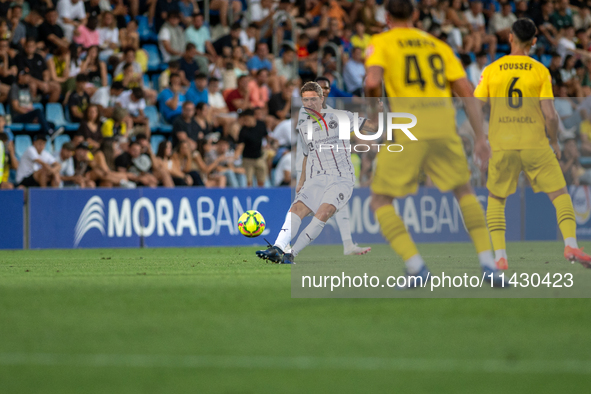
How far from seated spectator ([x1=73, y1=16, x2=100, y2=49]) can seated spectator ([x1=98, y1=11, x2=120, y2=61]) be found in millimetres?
190

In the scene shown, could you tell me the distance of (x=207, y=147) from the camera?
682 inches

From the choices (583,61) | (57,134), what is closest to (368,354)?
(57,134)

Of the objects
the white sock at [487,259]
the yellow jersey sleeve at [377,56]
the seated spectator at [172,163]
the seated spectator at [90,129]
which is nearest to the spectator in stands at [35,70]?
the seated spectator at [90,129]

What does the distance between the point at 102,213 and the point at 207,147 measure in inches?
105

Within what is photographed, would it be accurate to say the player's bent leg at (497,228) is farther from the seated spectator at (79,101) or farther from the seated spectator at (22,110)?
the seated spectator at (22,110)

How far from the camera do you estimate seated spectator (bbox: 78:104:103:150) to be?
15859 millimetres

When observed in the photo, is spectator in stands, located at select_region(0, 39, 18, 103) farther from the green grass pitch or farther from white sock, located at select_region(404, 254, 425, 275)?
white sock, located at select_region(404, 254, 425, 275)

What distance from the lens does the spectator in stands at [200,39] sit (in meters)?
18.8

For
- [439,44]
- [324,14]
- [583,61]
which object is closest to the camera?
[439,44]

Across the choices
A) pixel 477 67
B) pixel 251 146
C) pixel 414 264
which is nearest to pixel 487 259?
pixel 414 264

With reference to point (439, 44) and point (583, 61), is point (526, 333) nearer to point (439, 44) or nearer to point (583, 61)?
point (439, 44)

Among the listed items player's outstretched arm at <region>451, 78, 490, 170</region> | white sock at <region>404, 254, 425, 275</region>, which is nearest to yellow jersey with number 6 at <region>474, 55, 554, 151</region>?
player's outstretched arm at <region>451, 78, 490, 170</region>

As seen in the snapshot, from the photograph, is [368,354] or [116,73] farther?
[116,73]

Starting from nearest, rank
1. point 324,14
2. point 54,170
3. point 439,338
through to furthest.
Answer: point 439,338 < point 54,170 < point 324,14
